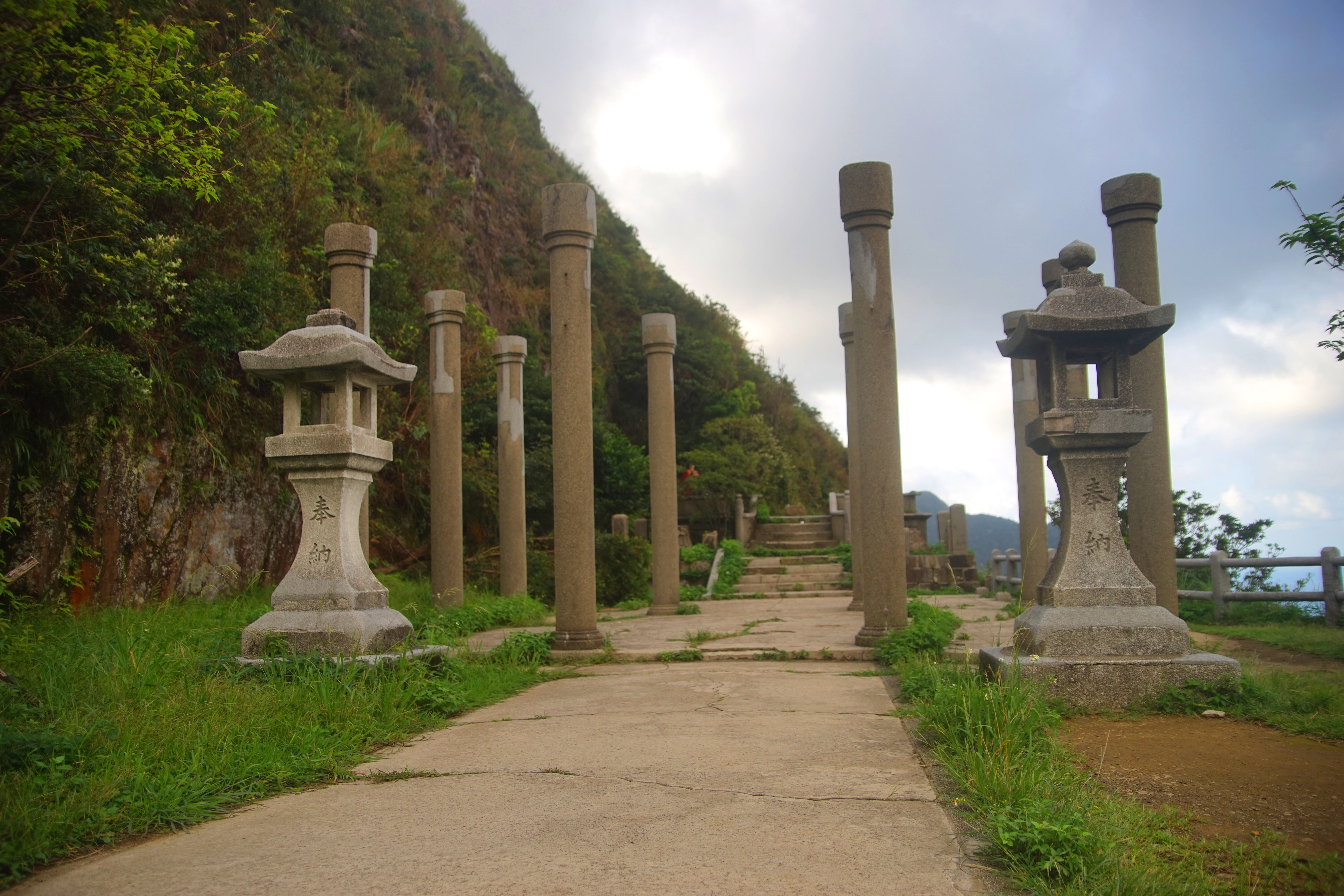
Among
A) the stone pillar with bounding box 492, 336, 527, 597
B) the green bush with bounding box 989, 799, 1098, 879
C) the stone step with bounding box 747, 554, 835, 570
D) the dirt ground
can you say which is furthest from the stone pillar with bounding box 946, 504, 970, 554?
the green bush with bounding box 989, 799, 1098, 879

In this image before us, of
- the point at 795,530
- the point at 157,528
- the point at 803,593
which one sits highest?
the point at 157,528

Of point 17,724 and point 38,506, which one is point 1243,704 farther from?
point 38,506

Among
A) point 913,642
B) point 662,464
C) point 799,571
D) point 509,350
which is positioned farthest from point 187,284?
point 799,571

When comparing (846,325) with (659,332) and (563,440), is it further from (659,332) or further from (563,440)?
(563,440)

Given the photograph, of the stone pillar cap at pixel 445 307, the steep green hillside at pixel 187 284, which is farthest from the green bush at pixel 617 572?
the stone pillar cap at pixel 445 307

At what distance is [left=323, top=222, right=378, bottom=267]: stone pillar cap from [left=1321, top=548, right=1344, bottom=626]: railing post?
11766 millimetres

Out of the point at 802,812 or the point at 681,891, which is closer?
the point at 681,891

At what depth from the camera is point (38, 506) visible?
827 centimetres

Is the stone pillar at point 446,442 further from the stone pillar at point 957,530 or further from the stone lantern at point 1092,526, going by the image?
the stone pillar at point 957,530

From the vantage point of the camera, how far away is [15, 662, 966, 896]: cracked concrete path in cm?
272

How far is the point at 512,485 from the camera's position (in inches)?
527

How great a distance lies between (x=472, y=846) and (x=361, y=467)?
407 centimetres

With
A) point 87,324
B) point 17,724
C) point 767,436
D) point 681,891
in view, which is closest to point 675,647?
point 17,724

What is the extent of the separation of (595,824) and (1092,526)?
13.0 feet
